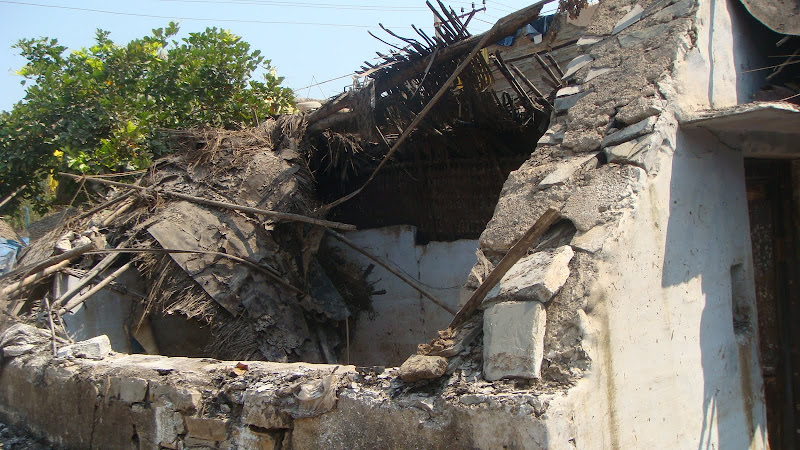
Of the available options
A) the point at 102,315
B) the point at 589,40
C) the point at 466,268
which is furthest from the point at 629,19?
the point at 102,315

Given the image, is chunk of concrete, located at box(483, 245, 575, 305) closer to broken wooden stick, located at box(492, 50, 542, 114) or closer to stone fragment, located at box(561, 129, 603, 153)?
stone fragment, located at box(561, 129, 603, 153)

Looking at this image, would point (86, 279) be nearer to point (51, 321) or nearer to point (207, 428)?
point (51, 321)

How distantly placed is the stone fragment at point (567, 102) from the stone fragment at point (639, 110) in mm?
357

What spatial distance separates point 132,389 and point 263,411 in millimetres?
1114

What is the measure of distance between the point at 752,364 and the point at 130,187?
17.2 ft

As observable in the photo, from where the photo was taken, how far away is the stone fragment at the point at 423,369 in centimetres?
263

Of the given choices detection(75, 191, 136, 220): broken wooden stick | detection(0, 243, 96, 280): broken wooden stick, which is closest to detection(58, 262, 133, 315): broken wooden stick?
detection(0, 243, 96, 280): broken wooden stick

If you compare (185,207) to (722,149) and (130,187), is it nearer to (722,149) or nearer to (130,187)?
(130,187)

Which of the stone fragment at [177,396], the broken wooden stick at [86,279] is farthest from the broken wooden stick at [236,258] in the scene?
the stone fragment at [177,396]

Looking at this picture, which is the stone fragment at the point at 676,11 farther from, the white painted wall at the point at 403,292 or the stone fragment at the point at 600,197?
the white painted wall at the point at 403,292

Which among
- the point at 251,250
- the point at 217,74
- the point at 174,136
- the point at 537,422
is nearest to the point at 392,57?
the point at 251,250

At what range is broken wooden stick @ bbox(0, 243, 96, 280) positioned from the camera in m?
5.19

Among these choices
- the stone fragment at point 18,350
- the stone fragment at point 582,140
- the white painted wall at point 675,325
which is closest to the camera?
the white painted wall at point 675,325

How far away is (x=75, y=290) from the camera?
5.30 m
